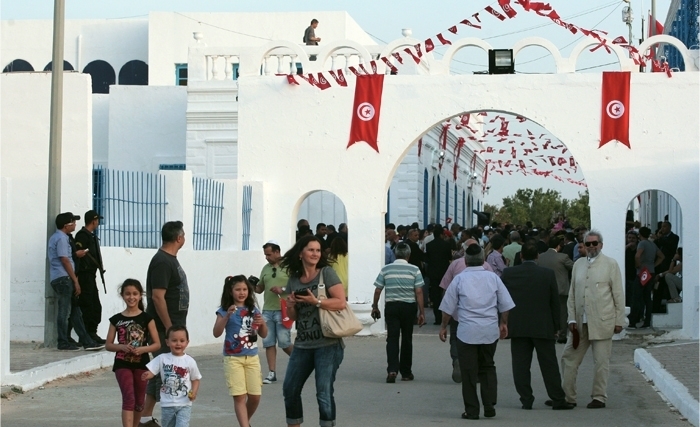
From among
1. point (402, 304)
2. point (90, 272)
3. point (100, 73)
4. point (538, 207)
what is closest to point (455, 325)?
point (402, 304)

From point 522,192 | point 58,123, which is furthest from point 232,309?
point 522,192

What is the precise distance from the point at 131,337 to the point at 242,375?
1019 mm

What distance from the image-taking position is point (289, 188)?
67.7 feet

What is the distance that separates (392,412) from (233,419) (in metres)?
1.67

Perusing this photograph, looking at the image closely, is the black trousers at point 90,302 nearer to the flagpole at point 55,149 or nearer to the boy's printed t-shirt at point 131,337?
the flagpole at point 55,149

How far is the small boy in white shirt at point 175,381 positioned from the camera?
8977mm

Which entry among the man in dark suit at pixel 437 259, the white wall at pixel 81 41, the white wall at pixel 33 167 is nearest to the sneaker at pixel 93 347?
the white wall at pixel 33 167

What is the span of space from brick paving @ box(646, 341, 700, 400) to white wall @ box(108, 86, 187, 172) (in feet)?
48.4

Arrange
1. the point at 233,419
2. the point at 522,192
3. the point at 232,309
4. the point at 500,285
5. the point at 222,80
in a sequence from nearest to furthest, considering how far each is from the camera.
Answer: the point at 232,309 → the point at 233,419 → the point at 500,285 → the point at 222,80 → the point at 522,192

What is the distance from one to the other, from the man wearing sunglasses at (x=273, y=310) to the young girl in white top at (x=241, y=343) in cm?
372

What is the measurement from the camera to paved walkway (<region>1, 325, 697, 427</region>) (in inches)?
439

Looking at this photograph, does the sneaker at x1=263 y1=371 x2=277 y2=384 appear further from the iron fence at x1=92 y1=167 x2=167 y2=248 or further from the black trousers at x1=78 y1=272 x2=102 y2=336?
the iron fence at x1=92 y1=167 x2=167 y2=248

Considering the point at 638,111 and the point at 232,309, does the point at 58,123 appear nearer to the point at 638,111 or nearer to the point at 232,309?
the point at 232,309

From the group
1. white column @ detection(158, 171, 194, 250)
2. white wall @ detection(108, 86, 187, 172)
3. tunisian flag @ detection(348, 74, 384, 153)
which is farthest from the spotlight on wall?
white wall @ detection(108, 86, 187, 172)
